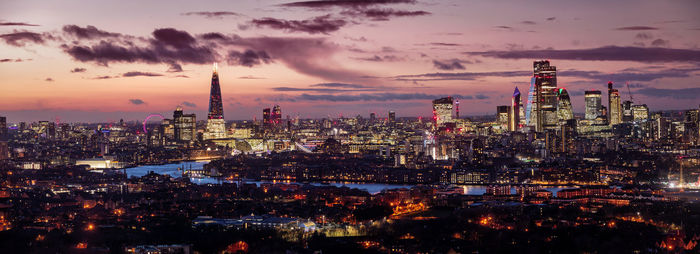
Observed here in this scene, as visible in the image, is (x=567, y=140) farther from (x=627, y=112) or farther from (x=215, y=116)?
(x=215, y=116)

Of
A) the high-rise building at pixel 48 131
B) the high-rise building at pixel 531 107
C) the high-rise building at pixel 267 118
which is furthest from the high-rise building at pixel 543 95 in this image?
the high-rise building at pixel 48 131

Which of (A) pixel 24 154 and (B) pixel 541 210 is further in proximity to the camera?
(A) pixel 24 154

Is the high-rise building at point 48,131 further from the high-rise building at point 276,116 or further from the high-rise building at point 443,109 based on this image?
the high-rise building at point 443,109

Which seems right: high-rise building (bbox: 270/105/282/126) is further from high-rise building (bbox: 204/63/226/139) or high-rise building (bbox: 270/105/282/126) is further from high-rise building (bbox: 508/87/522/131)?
high-rise building (bbox: 508/87/522/131)

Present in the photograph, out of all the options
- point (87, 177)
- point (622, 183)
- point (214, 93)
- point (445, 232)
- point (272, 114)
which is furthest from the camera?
point (272, 114)

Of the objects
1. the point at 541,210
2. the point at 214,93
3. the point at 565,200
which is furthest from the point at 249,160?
the point at 541,210

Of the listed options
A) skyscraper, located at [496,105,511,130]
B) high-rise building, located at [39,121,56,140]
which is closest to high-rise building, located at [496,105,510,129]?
skyscraper, located at [496,105,511,130]

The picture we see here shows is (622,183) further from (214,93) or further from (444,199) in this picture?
(214,93)
